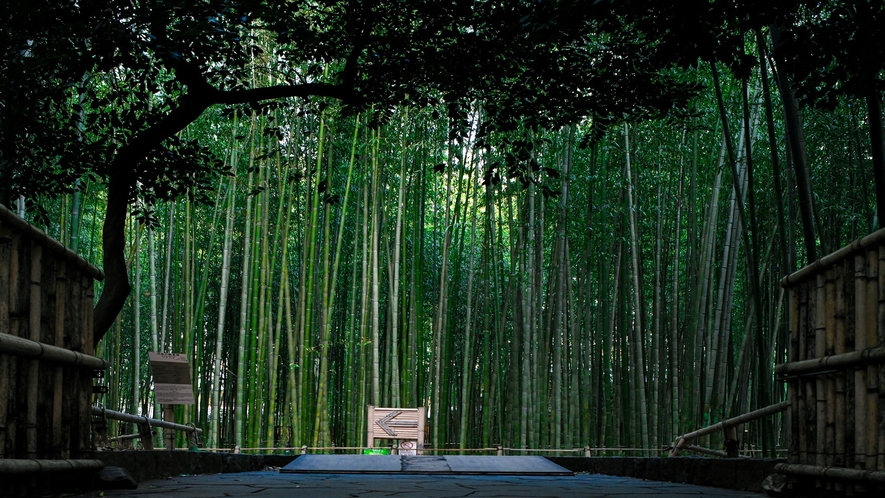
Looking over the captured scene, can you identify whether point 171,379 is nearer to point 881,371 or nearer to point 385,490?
point 385,490

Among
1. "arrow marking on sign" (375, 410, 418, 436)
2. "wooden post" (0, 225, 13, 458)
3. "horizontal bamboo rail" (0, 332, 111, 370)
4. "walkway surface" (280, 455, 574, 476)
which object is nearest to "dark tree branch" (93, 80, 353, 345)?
"horizontal bamboo rail" (0, 332, 111, 370)

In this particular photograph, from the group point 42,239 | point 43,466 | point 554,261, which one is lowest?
point 43,466

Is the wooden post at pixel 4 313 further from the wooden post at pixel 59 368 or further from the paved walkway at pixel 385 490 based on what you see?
the paved walkway at pixel 385 490

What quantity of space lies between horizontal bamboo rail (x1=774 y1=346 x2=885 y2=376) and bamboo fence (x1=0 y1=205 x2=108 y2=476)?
252 cm

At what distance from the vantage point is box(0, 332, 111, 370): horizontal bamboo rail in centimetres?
272

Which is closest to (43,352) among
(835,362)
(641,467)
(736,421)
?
(835,362)

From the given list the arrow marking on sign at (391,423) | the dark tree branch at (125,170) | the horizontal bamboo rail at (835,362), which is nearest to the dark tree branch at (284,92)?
the dark tree branch at (125,170)

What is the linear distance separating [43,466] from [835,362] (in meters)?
2.57

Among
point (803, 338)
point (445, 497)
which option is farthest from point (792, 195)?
point (445, 497)

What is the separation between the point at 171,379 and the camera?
6922 mm

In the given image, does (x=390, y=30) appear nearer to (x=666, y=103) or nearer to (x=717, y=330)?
(x=666, y=103)

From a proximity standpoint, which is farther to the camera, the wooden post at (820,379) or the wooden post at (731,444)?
the wooden post at (731,444)

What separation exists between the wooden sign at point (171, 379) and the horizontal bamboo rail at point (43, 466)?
327cm

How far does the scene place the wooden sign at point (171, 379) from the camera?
6.77 meters
